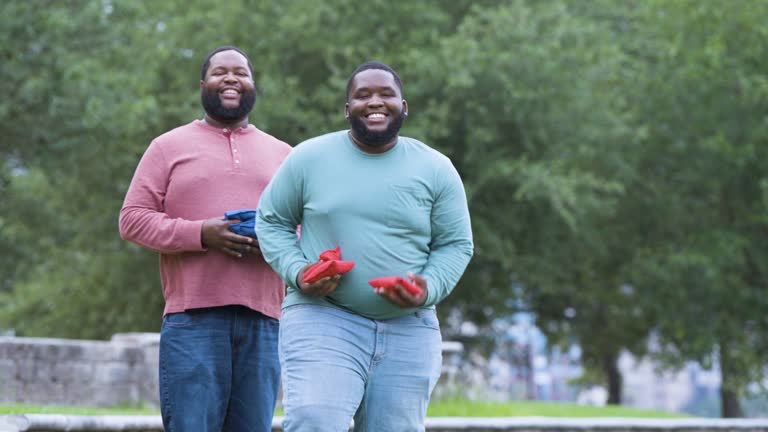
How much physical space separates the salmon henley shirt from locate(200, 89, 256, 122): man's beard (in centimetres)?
7

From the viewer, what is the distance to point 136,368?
43.1 feet

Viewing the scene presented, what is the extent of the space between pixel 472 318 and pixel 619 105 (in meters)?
6.16

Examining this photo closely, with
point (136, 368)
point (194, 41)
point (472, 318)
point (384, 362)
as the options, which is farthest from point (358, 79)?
point (472, 318)

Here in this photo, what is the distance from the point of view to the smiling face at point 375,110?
4.56 m

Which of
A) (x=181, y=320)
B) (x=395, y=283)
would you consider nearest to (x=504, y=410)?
(x=181, y=320)

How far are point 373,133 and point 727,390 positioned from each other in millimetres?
24060

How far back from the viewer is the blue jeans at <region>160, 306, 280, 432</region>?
5000 mm

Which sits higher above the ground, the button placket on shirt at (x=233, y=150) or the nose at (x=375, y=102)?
the nose at (x=375, y=102)

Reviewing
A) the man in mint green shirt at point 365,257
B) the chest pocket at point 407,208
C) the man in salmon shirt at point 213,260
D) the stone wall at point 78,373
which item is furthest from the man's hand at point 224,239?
the stone wall at point 78,373

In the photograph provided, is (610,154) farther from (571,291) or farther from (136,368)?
(136,368)

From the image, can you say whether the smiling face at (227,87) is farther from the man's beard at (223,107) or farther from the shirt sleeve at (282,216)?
the shirt sleeve at (282,216)

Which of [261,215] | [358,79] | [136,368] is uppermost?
[358,79]

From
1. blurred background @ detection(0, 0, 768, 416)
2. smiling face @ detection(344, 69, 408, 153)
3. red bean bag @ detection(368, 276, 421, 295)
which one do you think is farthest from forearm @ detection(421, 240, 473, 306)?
blurred background @ detection(0, 0, 768, 416)

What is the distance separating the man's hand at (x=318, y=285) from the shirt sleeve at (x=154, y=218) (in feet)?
2.44
